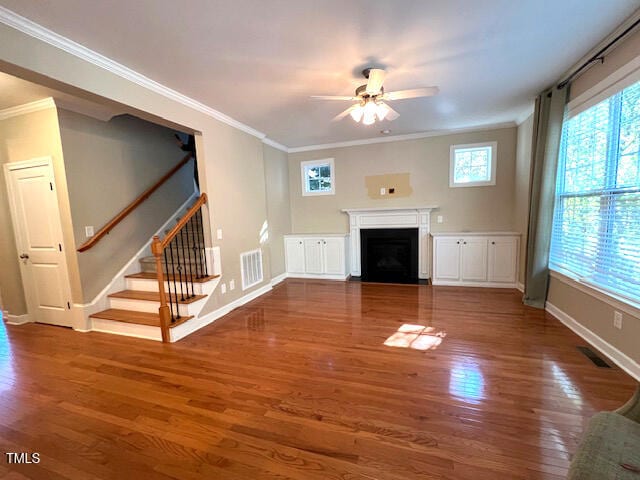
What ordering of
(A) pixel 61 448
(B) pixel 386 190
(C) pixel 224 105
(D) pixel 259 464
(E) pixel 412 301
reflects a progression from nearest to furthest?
1. (D) pixel 259 464
2. (A) pixel 61 448
3. (C) pixel 224 105
4. (E) pixel 412 301
5. (B) pixel 386 190

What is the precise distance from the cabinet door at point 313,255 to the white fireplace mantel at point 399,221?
2.48ft

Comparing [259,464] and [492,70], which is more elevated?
[492,70]

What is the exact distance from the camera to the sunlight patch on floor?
2723mm

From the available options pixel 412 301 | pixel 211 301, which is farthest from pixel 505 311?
pixel 211 301

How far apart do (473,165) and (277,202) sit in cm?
377

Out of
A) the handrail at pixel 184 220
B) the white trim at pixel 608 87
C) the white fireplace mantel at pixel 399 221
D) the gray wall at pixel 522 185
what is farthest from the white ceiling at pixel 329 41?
the white fireplace mantel at pixel 399 221

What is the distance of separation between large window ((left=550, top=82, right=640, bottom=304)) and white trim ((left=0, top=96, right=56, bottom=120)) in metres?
5.78

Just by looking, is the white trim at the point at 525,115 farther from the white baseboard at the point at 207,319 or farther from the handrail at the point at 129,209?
the handrail at the point at 129,209

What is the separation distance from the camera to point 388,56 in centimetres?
248

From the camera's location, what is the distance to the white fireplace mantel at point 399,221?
504 centimetres

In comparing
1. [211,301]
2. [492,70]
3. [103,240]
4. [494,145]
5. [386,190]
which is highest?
[492,70]

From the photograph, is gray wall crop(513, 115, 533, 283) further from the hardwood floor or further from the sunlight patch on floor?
the sunlight patch on floor

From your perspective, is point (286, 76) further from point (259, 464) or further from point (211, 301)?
point (259, 464)

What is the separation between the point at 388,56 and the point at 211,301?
11.3ft
